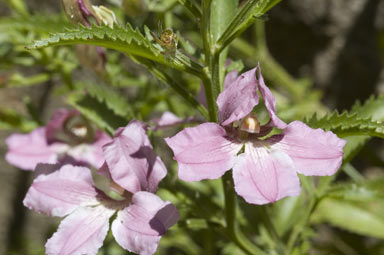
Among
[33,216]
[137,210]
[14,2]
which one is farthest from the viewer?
[33,216]

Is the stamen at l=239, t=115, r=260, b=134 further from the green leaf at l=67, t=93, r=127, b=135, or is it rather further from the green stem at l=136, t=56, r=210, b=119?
the green leaf at l=67, t=93, r=127, b=135

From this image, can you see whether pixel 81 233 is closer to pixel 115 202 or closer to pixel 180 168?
pixel 115 202

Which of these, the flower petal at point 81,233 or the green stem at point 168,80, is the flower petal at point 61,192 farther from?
the green stem at point 168,80

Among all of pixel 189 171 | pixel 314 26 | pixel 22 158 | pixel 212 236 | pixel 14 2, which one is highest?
pixel 14 2

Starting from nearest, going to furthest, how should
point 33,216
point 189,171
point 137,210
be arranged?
point 189,171, point 137,210, point 33,216

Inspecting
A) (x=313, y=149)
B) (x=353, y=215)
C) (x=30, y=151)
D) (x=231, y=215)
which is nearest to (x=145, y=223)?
(x=231, y=215)

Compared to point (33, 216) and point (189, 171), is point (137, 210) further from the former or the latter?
point (33, 216)

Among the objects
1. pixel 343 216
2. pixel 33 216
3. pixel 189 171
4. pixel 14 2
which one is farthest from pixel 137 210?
pixel 33 216
